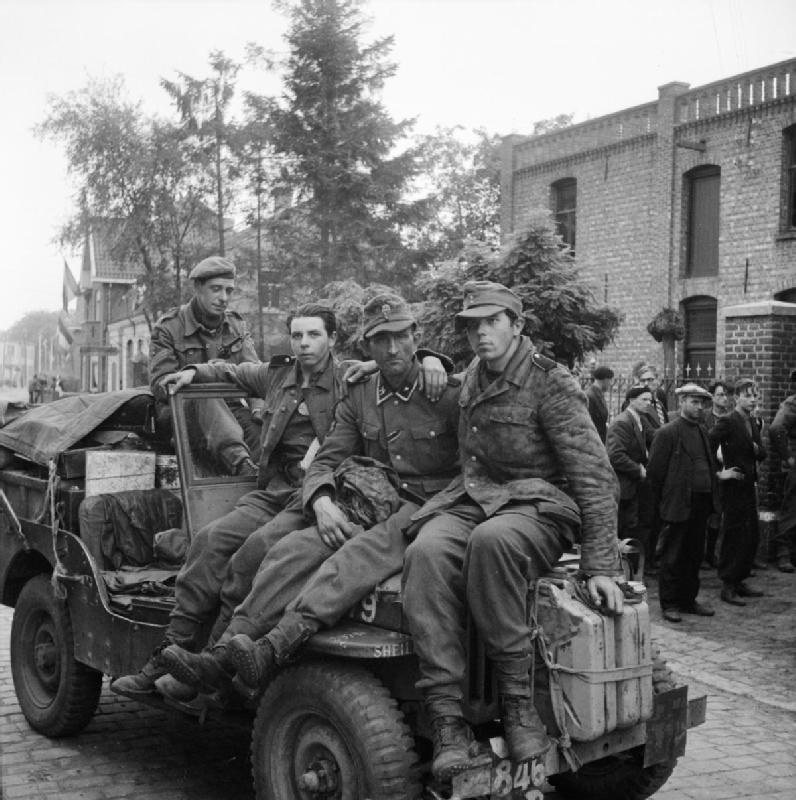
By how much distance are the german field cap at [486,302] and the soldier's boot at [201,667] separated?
5.80 ft

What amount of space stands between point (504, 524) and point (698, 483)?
569 cm

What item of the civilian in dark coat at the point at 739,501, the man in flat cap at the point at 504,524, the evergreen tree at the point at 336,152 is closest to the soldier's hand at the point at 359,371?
the man in flat cap at the point at 504,524

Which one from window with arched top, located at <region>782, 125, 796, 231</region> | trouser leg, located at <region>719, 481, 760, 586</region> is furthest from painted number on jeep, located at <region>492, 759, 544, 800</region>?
window with arched top, located at <region>782, 125, 796, 231</region>

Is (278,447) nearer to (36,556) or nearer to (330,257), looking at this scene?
(36,556)

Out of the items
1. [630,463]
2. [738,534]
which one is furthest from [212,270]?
[738,534]

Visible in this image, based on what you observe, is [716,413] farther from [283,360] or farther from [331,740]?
[331,740]

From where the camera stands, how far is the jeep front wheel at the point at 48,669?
229 inches

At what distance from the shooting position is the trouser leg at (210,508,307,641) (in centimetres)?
473

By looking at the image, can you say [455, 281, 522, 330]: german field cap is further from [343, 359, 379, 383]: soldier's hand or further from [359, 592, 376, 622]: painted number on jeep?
[359, 592, 376, 622]: painted number on jeep

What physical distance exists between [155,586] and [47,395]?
34.6 metres

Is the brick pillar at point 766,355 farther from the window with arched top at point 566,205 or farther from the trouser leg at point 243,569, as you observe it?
the window with arched top at point 566,205

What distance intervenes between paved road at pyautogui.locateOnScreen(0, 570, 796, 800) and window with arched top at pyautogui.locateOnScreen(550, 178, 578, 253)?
61.6 feet

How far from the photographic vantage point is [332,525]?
4.49 meters

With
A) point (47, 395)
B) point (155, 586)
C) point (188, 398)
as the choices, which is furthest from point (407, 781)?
point (47, 395)
